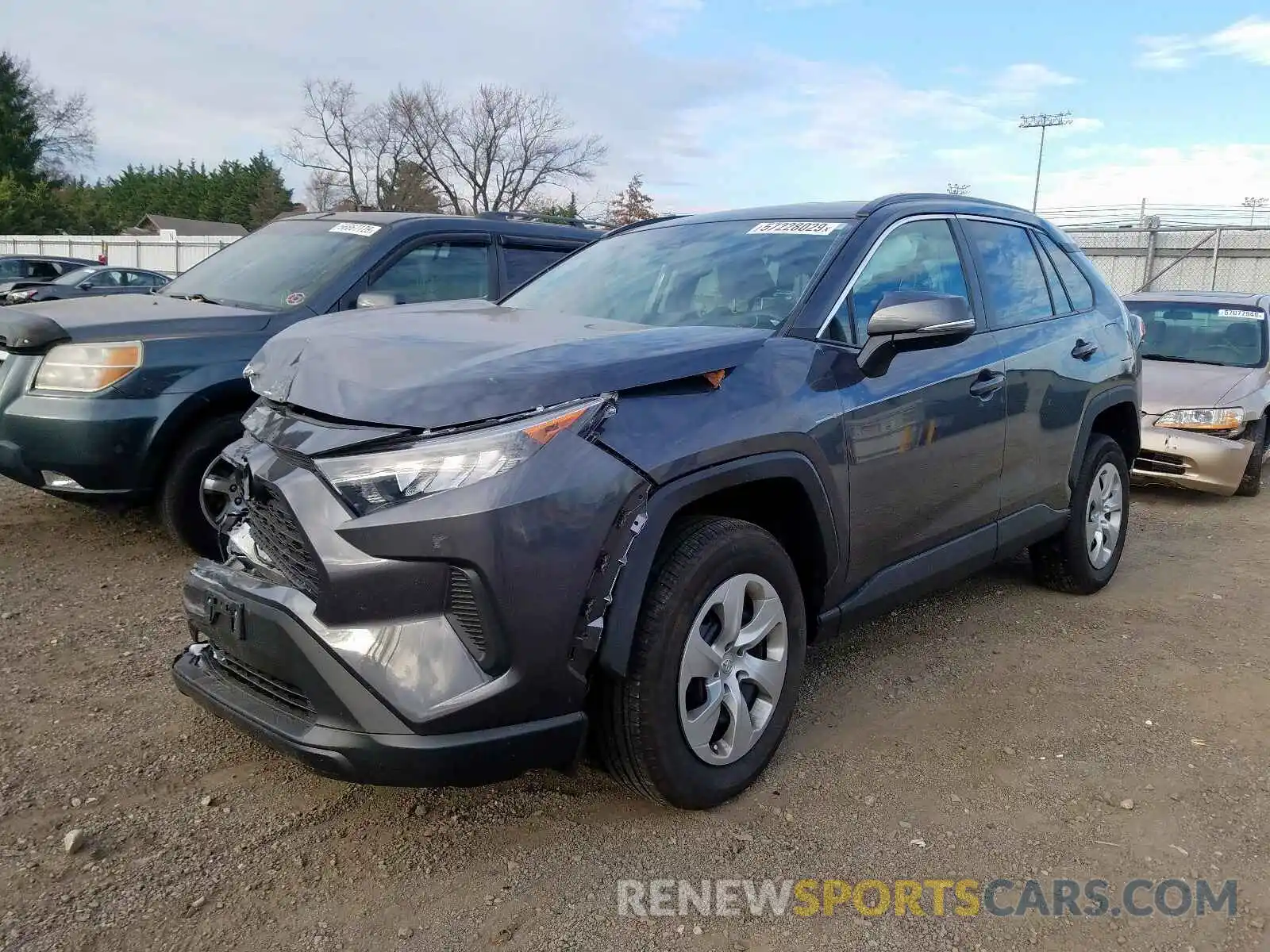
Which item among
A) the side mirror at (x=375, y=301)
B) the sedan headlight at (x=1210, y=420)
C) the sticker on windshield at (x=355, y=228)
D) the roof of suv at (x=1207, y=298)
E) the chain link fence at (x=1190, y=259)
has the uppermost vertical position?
the chain link fence at (x=1190, y=259)

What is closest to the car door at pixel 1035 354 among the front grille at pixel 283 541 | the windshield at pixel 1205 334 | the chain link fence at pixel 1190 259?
the front grille at pixel 283 541

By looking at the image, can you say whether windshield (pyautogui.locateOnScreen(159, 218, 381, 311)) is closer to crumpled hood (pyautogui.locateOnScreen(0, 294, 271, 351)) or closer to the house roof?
crumpled hood (pyautogui.locateOnScreen(0, 294, 271, 351))

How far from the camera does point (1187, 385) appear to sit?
24.2 ft

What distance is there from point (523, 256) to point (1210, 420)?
16.9 feet

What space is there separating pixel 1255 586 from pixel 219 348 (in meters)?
5.48

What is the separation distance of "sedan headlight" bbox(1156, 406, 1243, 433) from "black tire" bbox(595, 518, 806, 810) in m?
5.70

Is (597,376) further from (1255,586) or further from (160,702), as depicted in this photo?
(1255,586)

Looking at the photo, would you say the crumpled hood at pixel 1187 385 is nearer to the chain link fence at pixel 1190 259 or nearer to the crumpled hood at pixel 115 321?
the crumpled hood at pixel 115 321

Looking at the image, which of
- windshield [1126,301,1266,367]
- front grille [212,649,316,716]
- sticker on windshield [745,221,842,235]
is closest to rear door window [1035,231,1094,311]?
sticker on windshield [745,221,842,235]

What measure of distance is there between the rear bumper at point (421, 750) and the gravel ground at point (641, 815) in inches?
13.6

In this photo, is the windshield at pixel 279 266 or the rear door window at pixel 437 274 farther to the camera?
the rear door window at pixel 437 274

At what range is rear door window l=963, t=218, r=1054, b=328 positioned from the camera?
3.95 meters

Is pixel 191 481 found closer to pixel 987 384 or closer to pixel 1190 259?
pixel 987 384

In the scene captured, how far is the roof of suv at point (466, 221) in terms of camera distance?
217 inches
